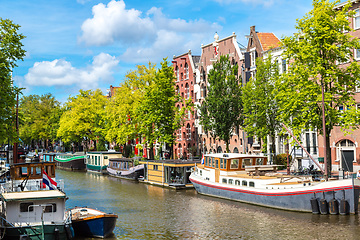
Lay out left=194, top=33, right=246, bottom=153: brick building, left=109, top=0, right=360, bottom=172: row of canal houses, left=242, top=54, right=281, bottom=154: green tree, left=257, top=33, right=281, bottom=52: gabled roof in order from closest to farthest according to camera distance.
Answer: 1. left=109, top=0, right=360, bottom=172: row of canal houses
2. left=242, top=54, right=281, bottom=154: green tree
3. left=257, top=33, right=281, bottom=52: gabled roof
4. left=194, top=33, right=246, bottom=153: brick building

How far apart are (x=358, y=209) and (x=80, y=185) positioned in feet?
108

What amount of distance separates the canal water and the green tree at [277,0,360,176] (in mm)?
9153

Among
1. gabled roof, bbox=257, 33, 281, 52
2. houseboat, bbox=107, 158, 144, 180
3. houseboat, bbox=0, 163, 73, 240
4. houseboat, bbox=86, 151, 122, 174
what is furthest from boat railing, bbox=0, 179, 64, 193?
gabled roof, bbox=257, 33, 281, 52

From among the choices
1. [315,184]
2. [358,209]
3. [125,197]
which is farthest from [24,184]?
[358,209]

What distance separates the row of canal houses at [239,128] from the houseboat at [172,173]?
8.53m

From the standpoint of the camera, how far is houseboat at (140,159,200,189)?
47.8 metres

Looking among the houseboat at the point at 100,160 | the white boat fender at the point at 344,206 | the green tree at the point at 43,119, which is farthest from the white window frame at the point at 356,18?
the green tree at the point at 43,119

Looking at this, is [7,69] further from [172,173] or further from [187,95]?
[187,95]

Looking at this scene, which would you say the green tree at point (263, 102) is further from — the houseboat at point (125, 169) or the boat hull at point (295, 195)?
the houseboat at point (125, 169)

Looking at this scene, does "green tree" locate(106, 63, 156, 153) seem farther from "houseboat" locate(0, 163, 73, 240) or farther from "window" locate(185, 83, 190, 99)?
"houseboat" locate(0, 163, 73, 240)

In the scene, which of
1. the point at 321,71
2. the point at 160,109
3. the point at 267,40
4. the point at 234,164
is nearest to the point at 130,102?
the point at 160,109

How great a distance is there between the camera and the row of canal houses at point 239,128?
47.1m

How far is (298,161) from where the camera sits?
52125mm

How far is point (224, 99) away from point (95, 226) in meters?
33.8
